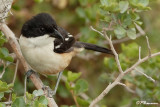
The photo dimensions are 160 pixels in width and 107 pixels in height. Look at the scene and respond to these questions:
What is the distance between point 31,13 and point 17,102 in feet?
9.10

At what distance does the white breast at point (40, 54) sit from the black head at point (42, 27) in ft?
0.17

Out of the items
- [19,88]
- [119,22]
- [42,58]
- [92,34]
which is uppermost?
[119,22]

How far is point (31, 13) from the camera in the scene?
5168 mm

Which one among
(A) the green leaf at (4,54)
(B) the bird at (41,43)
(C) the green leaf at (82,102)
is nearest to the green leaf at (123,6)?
(B) the bird at (41,43)

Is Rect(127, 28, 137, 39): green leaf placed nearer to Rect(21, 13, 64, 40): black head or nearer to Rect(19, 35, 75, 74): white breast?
Rect(21, 13, 64, 40): black head

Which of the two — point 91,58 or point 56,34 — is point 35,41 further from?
point 91,58

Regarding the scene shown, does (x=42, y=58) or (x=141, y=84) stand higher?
(x=42, y=58)

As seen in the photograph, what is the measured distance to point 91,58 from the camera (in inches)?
190

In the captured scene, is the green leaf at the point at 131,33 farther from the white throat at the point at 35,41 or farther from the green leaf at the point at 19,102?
the green leaf at the point at 19,102

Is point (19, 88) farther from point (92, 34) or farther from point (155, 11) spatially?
point (155, 11)

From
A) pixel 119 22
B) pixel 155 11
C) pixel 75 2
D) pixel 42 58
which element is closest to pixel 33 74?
pixel 42 58

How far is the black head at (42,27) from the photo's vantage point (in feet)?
11.0

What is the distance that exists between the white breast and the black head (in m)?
0.05

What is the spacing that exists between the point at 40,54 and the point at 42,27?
0.27m
